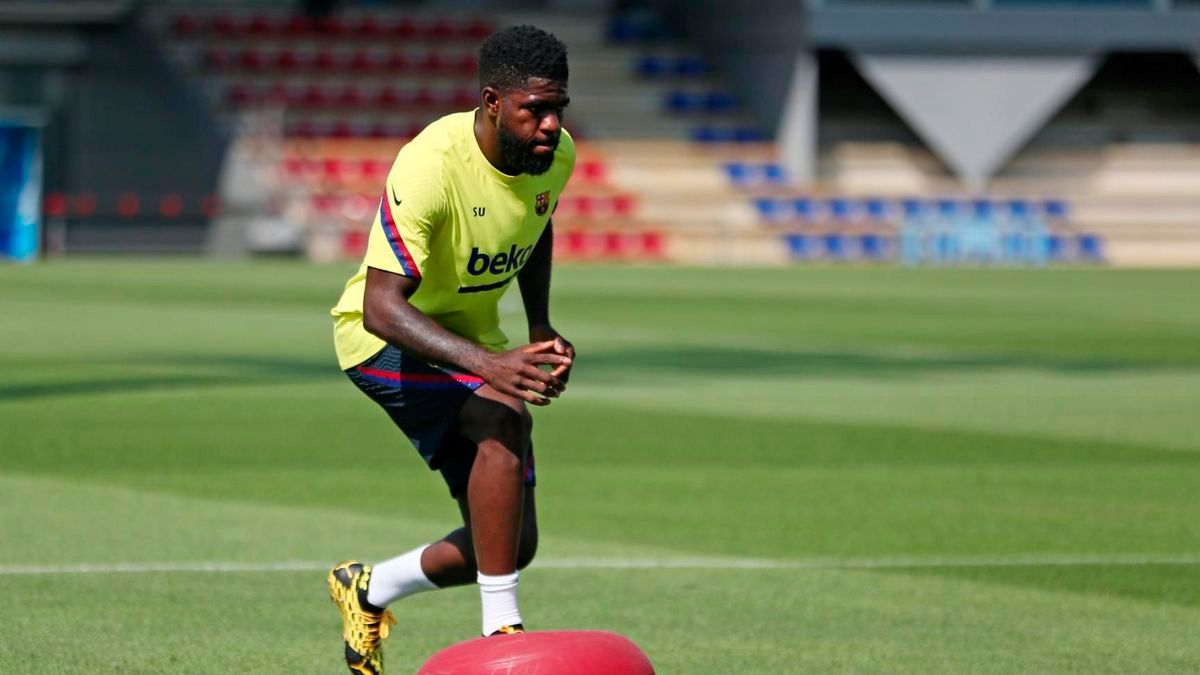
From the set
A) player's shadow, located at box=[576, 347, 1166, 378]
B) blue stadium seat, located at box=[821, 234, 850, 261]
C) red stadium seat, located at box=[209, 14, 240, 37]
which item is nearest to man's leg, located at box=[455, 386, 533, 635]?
player's shadow, located at box=[576, 347, 1166, 378]

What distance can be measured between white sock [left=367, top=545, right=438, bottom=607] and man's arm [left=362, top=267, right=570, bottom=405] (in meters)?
0.79

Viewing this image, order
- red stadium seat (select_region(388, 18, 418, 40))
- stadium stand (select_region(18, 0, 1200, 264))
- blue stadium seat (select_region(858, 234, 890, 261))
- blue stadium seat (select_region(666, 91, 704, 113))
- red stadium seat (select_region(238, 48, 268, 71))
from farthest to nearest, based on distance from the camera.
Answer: red stadium seat (select_region(388, 18, 418, 40)) → blue stadium seat (select_region(666, 91, 704, 113)) → red stadium seat (select_region(238, 48, 268, 71)) → blue stadium seat (select_region(858, 234, 890, 261)) → stadium stand (select_region(18, 0, 1200, 264))

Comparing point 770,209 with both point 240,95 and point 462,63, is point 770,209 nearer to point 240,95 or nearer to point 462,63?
point 462,63

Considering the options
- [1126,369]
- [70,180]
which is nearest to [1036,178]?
[70,180]

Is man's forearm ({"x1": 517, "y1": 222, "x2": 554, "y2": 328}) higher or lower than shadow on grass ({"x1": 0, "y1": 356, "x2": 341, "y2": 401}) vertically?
higher

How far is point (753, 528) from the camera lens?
10219mm

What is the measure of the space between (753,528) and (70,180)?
39.2 meters

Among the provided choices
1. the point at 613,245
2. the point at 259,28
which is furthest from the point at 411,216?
the point at 259,28

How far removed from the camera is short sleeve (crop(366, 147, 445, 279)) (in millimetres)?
5902

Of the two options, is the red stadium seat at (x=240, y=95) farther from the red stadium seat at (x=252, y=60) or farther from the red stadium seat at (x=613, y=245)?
the red stadium seat at (x=613, y=245)

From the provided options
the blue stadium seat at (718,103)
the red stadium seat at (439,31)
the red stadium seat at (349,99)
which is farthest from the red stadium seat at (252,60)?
the blue stadium seat at (718,103)

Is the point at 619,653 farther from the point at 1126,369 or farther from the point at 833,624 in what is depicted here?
the point at 1126,369

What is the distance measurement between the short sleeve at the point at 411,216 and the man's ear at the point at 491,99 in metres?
0.20

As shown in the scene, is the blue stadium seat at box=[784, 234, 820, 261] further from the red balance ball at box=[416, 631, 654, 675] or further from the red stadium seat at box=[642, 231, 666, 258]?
the red balance ball at box=[416, 631, 654, 675]
